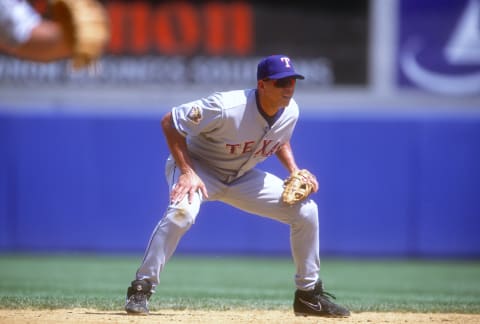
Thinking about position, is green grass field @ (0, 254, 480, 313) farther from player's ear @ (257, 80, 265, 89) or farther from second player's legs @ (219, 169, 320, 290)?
player's ear @ (257, 80, 265, 89)

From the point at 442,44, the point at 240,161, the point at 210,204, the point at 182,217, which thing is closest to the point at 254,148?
the point at 240,161

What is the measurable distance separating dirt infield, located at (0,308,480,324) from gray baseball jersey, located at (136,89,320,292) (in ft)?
0.71

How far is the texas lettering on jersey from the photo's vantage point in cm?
459

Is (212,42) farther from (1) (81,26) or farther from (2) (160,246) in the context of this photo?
(1) (81,26)

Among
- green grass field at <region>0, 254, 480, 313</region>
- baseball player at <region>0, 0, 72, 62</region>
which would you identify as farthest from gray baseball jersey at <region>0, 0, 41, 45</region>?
green grass field at <region>0, 254, 480, 313</region>

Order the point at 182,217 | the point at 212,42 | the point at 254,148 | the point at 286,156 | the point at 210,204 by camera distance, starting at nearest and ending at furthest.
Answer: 1. the point at 182,217
2. the point at 254,148
3. the point at 286,156
4. the point at 210,204
5. the point at 212,42

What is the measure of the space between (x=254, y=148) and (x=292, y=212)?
41 cm

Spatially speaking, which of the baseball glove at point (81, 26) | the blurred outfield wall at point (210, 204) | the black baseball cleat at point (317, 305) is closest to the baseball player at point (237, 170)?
the black baseball cleat at point (317, 305)

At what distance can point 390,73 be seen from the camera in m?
10.9

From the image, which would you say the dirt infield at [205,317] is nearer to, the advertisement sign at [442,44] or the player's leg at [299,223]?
the player's leg at [299,223]

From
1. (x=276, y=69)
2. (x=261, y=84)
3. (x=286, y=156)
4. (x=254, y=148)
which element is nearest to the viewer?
(x=276, y=69)

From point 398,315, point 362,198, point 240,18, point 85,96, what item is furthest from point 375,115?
point 398,315

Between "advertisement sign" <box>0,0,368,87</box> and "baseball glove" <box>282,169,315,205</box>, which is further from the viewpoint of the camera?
"advertisement sign" <box>0,0,368,87</box>

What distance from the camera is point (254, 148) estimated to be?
466cm
